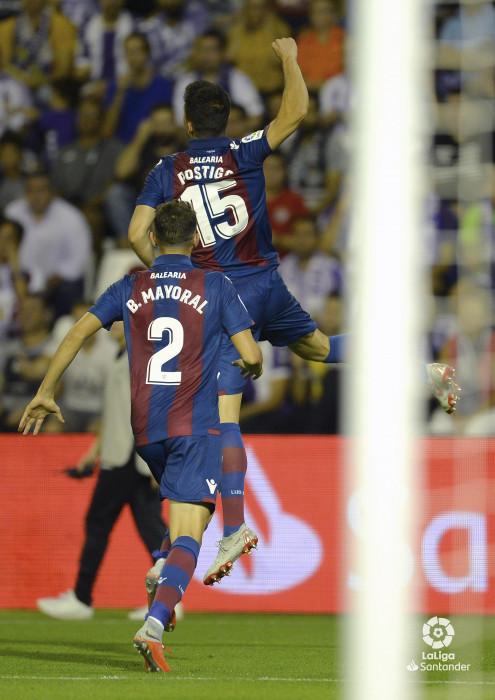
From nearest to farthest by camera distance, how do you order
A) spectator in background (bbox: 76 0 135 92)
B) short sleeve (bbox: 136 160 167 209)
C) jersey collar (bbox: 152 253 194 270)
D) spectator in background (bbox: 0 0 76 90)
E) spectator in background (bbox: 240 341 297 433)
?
jersey collar (bbox: 152 253 194 270)
short sleeve (bbox: 136 160 167 209)
spectator in background (bbox: 240 341 297 433)
spectator in background (bbox: 76 0 135 92)
spectator in background (bbox: 0 0 76 90)

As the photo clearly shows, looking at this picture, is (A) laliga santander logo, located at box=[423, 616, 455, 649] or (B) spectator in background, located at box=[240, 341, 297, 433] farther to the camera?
(B) spectator in background, located at box=[240, 341, 297, 433]

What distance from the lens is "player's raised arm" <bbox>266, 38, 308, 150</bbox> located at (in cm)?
740

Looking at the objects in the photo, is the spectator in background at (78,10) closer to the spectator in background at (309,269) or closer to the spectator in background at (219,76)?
the spectator in background at (219,76)

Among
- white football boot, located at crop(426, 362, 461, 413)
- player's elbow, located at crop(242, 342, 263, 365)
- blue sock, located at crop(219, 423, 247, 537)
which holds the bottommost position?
blue sock, located at crop(219, 423, 247, 537)

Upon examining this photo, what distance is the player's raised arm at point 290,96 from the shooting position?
7.40 m

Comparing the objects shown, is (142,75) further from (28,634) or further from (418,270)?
(418,270)

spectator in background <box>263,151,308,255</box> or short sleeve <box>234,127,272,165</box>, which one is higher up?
short sleeve <box>234,127,272,165</box>

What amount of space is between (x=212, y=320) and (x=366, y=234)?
11.1 ft

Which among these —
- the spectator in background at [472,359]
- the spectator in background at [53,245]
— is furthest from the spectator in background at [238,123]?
the spectator in background at [472,359]

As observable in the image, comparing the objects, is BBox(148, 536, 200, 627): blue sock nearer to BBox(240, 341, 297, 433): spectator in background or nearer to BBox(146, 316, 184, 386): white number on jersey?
BBox(146, 316, 184, 386): white number on jersey

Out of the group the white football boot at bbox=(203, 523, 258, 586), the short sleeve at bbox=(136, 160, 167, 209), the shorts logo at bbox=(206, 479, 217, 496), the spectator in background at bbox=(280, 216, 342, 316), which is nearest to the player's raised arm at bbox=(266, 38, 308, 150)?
the short sleeve at bbox=(136, 160, 167, 209)

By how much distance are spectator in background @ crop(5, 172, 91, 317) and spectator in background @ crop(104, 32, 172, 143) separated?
0.91 metres

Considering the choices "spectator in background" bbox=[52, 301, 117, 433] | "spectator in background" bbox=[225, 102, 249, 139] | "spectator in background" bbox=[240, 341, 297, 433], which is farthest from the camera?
"spectator in background" bbox=[225, 102, 249, 139]

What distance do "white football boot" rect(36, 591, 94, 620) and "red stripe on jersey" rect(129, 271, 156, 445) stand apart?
3.47 meters
